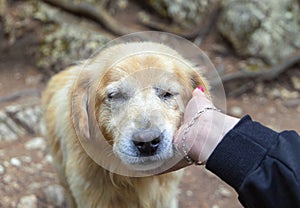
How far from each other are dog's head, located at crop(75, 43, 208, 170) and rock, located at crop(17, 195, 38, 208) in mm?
1460

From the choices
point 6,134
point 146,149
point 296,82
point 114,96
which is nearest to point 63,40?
point 6,134

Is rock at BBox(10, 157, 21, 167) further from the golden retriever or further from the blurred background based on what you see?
the golden retriever

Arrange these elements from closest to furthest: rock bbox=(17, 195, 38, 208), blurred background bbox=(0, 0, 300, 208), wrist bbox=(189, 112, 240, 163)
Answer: wrist bbox=(189, 112, 240, 163) < rock bbox=(17, 195, 38, 208) < blurred background bbox=(0, 0, 300, 208)

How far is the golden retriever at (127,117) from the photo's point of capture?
8.76 feet

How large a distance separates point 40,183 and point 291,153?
9.68ft

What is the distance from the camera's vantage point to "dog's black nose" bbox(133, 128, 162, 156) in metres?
2.57

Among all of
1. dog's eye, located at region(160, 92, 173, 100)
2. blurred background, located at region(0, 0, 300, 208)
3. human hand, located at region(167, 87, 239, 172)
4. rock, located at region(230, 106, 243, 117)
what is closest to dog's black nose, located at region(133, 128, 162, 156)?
human hand, located at region(167, 87, 239, 172)

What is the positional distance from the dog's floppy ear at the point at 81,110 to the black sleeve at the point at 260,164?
1081mm

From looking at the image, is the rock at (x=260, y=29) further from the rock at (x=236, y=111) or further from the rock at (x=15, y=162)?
the rock at (x=15, y=162)

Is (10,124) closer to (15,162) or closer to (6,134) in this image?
(6,134)

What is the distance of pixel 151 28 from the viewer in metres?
6.49

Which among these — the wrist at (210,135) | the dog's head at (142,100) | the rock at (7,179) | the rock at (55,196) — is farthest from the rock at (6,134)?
the wrist at (210,135)

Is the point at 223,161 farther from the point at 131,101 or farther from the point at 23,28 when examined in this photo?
the point at 23,28

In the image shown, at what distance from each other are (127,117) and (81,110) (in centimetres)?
45
